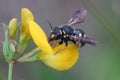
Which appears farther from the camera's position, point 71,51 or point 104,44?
point 104,44

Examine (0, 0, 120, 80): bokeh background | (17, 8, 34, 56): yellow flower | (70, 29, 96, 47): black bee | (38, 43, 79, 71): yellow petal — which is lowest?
(38, 43, 79, 71): yellow petal

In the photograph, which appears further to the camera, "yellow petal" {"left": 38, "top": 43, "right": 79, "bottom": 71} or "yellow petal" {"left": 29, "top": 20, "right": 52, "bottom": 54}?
"yellow petal" {"left": 38, "top": 43, "right": 79, "bottom": 71}

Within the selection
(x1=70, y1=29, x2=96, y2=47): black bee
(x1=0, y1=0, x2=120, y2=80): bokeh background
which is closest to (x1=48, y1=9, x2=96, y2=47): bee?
(x1=70, y1=29, x2=96, y2=47): black bee

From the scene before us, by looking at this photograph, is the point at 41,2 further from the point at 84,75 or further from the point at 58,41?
the point at 58,41

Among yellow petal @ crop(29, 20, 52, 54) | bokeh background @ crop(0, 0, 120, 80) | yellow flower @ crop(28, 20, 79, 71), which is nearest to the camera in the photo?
yellow petal @ crop(29, 20, 52, 54)

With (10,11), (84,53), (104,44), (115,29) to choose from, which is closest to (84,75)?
(104,44)

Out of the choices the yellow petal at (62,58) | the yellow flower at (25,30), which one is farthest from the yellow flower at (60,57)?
the yellow flower at (25,30)

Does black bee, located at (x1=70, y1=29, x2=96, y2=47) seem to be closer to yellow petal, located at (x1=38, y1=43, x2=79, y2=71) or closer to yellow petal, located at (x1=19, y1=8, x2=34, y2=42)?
yellow petal, located at (x1=38, y1=43, x2=79, y2=71)
